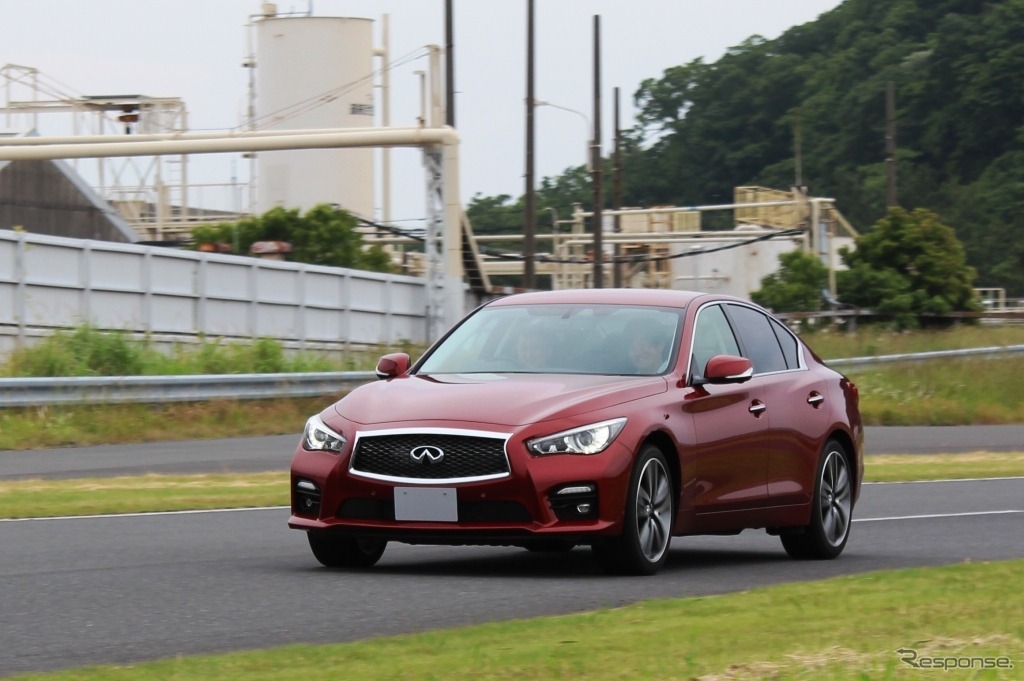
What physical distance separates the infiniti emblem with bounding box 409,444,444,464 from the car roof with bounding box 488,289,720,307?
181cm

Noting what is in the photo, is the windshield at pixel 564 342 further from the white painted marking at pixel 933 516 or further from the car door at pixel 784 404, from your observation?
the white painted marking at pixel 933 516

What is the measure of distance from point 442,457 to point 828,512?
324 centimetres

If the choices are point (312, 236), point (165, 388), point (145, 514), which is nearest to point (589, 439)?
point (145, 514)

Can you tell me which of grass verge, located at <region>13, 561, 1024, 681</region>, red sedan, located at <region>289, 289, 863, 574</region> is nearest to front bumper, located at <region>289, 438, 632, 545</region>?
red sedan, located at <region>289, 289, 863, 574</region>

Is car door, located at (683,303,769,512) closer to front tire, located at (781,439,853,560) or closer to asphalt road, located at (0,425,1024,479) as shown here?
front tire, located at (781,439,853,560)

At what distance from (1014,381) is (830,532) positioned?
24.7 m

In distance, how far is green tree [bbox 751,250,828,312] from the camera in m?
57.1

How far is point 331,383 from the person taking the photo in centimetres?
2847

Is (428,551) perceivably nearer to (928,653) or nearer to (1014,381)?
(928,653)

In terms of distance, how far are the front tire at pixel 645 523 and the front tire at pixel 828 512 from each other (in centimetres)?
171

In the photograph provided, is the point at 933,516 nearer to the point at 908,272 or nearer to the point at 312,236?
the point at 312,236

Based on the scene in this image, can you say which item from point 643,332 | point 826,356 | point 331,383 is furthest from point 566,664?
point 826,356

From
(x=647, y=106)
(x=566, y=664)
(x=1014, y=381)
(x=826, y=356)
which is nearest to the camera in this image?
(x=566, y=664)

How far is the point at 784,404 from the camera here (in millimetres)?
10945
